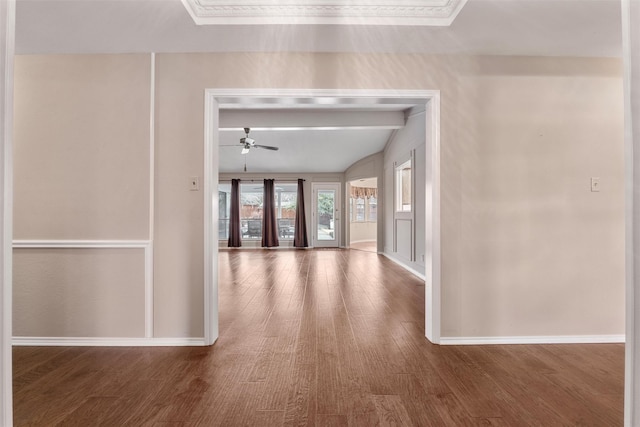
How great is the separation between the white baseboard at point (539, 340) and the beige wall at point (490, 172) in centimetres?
5

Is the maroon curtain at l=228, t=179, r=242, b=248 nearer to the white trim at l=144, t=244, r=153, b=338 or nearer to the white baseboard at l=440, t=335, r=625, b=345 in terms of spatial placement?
the white trim at l=144, t=244, r=153, b=338

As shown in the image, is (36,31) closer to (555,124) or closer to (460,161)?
(460,161)

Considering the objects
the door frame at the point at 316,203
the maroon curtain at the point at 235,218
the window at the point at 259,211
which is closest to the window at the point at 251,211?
the window at the point at 259,211

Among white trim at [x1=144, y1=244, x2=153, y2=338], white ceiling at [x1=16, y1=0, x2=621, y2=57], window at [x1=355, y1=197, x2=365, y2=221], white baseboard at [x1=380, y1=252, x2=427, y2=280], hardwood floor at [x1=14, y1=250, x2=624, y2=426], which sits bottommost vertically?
hardwood floor at [x1=14, y1=250, x2=624, y2=426]

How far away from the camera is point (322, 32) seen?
7.54 ft

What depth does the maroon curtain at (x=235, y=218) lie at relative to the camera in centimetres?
977

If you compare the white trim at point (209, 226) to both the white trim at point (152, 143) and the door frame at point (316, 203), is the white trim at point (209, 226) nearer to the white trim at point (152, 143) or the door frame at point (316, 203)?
the white trim at point (152, 143)

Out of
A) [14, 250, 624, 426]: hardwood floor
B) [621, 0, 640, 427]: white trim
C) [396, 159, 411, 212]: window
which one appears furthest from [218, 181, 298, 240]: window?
[621, 0, 640, 427]: white trim

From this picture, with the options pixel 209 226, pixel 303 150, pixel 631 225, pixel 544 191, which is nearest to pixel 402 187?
pixel 303 150

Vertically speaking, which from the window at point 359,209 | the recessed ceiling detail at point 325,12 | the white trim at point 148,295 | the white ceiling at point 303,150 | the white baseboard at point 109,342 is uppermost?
the white ceiling at point 303,150

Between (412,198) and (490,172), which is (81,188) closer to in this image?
(490,172)

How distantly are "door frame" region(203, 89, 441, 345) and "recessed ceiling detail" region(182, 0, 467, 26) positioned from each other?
51cm

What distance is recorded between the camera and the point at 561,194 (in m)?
2.63

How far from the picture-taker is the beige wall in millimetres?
2594
